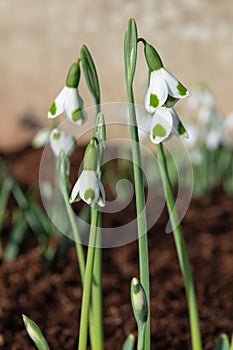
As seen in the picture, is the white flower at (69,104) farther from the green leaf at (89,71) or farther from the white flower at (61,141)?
the white flower at (61,141)

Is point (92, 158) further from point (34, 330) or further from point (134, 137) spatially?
point (34, 330)

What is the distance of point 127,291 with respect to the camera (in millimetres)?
2164

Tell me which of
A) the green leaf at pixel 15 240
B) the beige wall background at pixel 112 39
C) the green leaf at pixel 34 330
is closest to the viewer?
the green leaf at pixel 34 330

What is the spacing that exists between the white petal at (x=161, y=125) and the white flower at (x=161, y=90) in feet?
0.09

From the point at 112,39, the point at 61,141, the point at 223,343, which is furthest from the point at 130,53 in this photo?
the point at 112,39

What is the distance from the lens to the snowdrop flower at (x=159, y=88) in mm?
1173

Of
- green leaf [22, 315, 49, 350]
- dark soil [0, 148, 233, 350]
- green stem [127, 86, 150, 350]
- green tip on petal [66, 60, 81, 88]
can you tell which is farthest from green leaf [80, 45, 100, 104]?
dark soil [0, 148, 233, 350]

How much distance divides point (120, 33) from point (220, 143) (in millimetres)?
1046

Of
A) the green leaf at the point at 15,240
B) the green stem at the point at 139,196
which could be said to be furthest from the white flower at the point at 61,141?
the green leaf at the point at 15,240

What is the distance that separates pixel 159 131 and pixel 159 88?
0.26ft

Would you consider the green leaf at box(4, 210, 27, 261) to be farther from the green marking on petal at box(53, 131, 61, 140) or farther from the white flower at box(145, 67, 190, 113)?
the white flower at box(145, 67, 190, 113)

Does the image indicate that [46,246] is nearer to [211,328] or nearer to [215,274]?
[215,274]

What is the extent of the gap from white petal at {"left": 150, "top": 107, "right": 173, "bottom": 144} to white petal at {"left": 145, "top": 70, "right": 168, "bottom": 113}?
31mm

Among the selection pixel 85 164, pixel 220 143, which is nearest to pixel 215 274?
pixel 220 143
